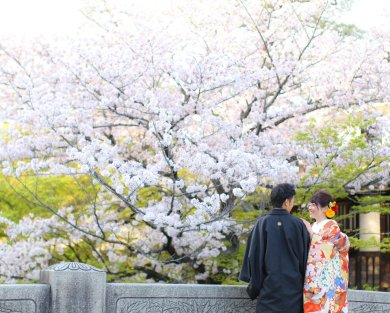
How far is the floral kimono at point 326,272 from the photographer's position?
20.3 feet

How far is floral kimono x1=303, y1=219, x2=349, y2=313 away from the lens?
20.3 ft

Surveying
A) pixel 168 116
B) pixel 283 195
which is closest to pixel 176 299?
pixel 283 195

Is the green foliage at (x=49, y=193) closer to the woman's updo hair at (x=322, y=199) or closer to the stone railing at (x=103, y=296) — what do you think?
the stone railing at (x=103, y=296)

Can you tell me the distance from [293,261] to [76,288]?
1.92 meters

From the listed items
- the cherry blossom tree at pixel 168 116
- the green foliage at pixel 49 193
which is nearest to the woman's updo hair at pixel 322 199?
the cherry blossom tree at pixel 168 116

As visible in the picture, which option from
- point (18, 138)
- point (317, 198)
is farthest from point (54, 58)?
point (317, 198)

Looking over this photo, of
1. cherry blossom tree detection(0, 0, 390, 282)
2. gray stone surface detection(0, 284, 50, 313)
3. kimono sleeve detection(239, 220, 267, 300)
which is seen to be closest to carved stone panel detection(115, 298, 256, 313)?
gray stone surface detection(0, 284, 50, 313)

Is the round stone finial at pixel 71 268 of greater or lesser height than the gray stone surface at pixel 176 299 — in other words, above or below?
above

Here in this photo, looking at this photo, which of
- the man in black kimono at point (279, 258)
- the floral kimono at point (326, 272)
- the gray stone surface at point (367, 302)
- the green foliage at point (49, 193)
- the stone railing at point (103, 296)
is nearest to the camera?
the man in black kimono at point (279, 258)

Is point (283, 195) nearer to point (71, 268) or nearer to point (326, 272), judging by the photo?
point (326, 272)

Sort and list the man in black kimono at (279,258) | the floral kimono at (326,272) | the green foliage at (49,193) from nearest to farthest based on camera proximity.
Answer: the man in black kimono at (279,258) → the floral kimono at (326,272) → the green foliage at (49,193)

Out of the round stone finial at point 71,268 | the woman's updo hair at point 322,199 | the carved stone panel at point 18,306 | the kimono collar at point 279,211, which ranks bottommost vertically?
the carved stone panel at point 18,306

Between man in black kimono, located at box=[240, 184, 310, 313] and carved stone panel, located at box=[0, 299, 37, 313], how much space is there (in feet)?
6.18

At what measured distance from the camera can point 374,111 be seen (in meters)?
13.6
